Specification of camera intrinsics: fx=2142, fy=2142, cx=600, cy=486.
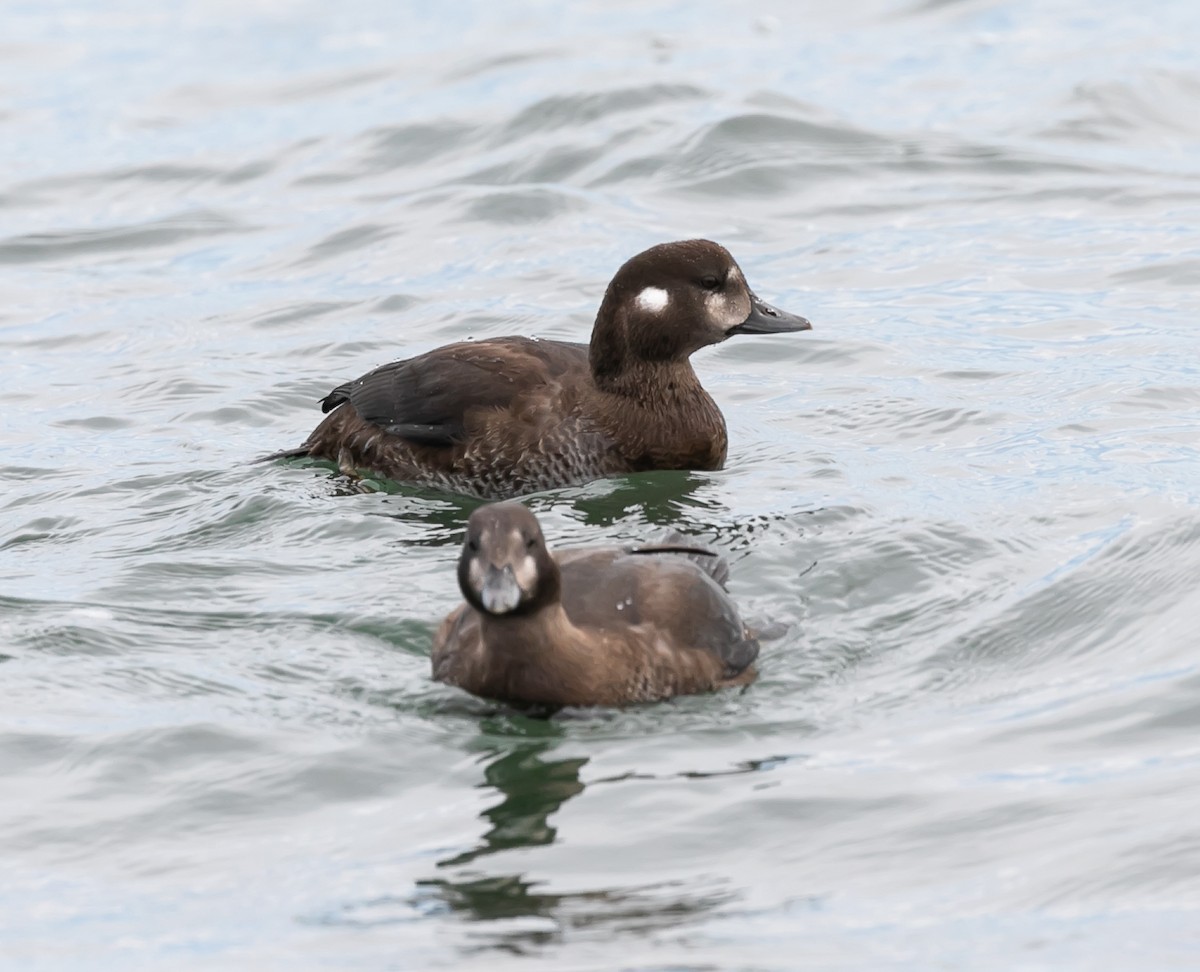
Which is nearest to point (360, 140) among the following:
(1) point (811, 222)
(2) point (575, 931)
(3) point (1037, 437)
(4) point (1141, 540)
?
(1) point (811, 222)

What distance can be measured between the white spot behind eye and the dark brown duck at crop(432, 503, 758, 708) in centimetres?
286

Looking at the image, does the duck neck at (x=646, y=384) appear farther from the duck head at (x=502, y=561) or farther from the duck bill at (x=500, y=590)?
the duck bill at (x=500, y=590)

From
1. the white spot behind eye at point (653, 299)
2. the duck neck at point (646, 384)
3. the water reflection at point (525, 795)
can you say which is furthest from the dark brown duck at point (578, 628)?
the white spot behind eye at point (653, 299)

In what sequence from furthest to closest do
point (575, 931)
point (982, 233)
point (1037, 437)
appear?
1. point (982, 233)
2. point (1037, 437)
3. point (575, 931)

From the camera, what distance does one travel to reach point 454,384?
11016mm

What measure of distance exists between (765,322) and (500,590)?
4.36 metres

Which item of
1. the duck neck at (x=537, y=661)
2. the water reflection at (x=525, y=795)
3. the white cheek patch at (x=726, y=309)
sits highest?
the white cheek patch at (x=726, y=309)

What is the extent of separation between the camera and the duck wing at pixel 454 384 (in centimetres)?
1097

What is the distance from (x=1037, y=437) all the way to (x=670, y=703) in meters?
4.36

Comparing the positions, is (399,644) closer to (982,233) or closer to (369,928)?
(369,928)

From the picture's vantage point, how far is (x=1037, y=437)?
11688 millimetres

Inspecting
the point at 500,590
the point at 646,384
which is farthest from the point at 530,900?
the point at 646,384

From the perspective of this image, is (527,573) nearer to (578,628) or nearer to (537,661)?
(537,661)

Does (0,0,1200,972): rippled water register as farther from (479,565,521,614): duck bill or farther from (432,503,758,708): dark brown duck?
(479,565,521,614): duck bill
